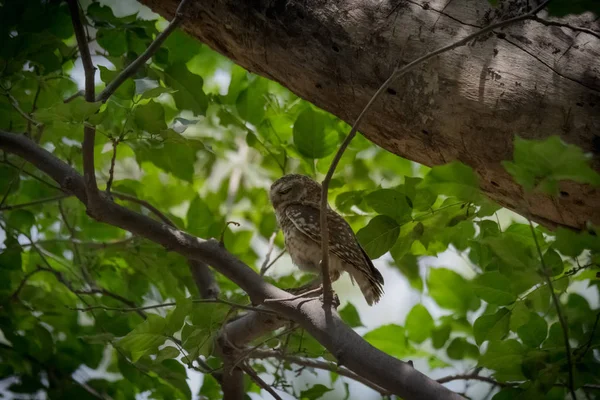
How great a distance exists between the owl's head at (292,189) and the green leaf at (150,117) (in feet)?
4.21

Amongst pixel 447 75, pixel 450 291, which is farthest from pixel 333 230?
pixel 447 75

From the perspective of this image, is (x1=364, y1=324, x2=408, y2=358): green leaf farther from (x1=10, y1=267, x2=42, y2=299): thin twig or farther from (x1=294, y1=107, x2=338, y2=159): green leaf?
(x1=10, y1=267, x2=42, y2=299): thin twig

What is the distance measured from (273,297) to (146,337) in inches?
14.8

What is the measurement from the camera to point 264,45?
6.99 feet

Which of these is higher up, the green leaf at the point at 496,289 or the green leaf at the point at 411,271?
the green leaf at the point at 411,271

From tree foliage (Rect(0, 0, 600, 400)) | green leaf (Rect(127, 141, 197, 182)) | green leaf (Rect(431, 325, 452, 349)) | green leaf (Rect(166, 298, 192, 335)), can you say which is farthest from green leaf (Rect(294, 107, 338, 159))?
green leaf (Rect(166, 298, 192, 335))

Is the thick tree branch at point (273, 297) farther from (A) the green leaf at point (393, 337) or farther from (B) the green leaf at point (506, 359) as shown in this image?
(A) the green leaf at point (393, 337)

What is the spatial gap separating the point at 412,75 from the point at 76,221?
1.86m

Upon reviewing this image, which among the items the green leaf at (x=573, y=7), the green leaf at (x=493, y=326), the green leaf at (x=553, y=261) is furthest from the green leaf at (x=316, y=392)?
the green leaf at (x=573, y=7)

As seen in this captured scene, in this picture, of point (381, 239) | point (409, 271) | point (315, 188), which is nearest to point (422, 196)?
point (381, 239)

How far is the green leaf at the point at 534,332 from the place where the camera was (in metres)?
1.85

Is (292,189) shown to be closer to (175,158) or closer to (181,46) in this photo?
(175,158)

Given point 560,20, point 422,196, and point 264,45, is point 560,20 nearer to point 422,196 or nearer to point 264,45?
point 422,196

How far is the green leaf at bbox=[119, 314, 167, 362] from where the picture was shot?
1769 mm
